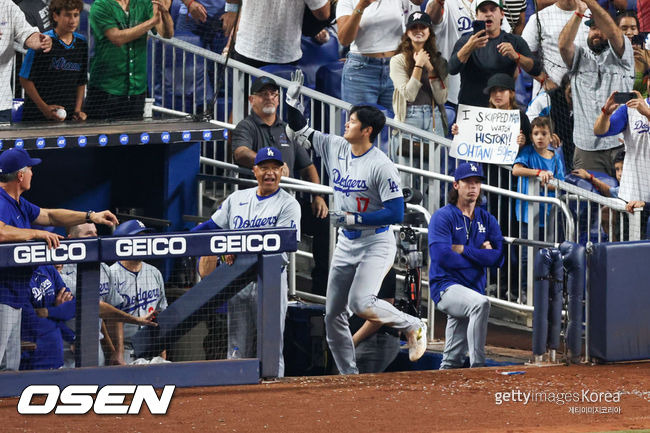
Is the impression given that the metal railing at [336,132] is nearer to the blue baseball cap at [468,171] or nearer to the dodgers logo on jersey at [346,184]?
the blue baseball cap at [468,171]

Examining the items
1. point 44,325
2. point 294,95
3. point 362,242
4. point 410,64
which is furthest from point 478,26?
point 44,325

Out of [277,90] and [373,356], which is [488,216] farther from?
[277,90]

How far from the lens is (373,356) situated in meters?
9.14

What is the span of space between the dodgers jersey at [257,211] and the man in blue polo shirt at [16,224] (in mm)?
1066

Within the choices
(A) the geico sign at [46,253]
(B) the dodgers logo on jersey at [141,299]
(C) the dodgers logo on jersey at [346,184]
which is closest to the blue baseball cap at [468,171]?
(C) the dodgers logo on jersey at [346,184]

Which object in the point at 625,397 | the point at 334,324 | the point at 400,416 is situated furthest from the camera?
the point at 334,324

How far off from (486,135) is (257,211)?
283 centimetres

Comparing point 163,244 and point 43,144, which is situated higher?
point 43,144

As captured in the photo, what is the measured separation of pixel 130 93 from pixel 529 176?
12.2 ft

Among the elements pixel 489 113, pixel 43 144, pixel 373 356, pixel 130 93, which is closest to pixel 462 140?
pixel 489 113

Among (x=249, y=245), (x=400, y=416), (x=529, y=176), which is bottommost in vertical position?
(x=400, y=416)

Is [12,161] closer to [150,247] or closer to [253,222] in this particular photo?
[150,247]

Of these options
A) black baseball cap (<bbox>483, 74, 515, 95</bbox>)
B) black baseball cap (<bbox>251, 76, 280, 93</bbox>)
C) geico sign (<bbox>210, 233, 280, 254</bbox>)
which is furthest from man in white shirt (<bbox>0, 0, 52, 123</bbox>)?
black baseball cap (<bbox>483, 74, 515, 95</bbox>)

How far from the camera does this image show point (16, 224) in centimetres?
773
